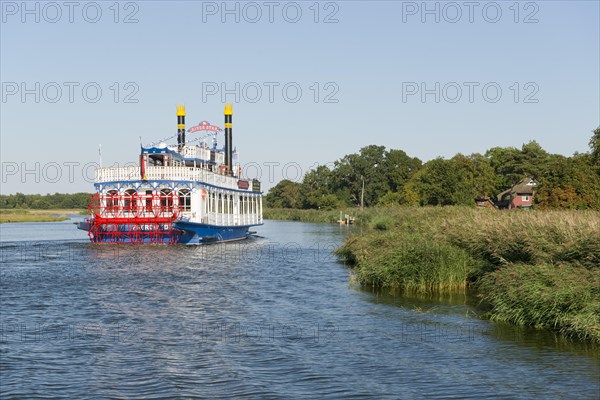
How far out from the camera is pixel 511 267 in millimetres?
21094

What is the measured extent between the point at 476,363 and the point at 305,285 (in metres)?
14.1

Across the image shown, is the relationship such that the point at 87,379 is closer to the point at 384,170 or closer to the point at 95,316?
the point at 95,316

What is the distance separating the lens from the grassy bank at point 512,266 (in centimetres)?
1750

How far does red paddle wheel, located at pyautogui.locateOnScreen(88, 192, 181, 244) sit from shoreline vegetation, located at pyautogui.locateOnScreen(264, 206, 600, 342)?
16.9 metres

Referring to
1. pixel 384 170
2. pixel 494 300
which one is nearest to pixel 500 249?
pixel 494 300

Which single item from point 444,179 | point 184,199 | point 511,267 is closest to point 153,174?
point 184,199

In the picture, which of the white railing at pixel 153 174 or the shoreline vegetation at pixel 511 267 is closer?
the shoreline vegetation at pixel 511 267

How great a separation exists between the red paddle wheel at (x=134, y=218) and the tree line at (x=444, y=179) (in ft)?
103

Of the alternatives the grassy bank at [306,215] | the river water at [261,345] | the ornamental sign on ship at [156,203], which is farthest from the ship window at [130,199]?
the grassy bank at [306,215]

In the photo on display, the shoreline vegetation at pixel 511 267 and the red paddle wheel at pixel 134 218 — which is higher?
the red paddle wheel at pixel 134 218

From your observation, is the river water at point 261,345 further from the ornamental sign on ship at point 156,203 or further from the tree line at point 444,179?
the tree line at point 444,179

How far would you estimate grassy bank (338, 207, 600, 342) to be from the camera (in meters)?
17.5

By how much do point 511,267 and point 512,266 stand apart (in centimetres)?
50

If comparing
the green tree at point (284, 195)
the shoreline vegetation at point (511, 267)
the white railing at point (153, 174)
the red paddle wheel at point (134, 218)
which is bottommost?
the shoreline vegetation at point (511, 267)
